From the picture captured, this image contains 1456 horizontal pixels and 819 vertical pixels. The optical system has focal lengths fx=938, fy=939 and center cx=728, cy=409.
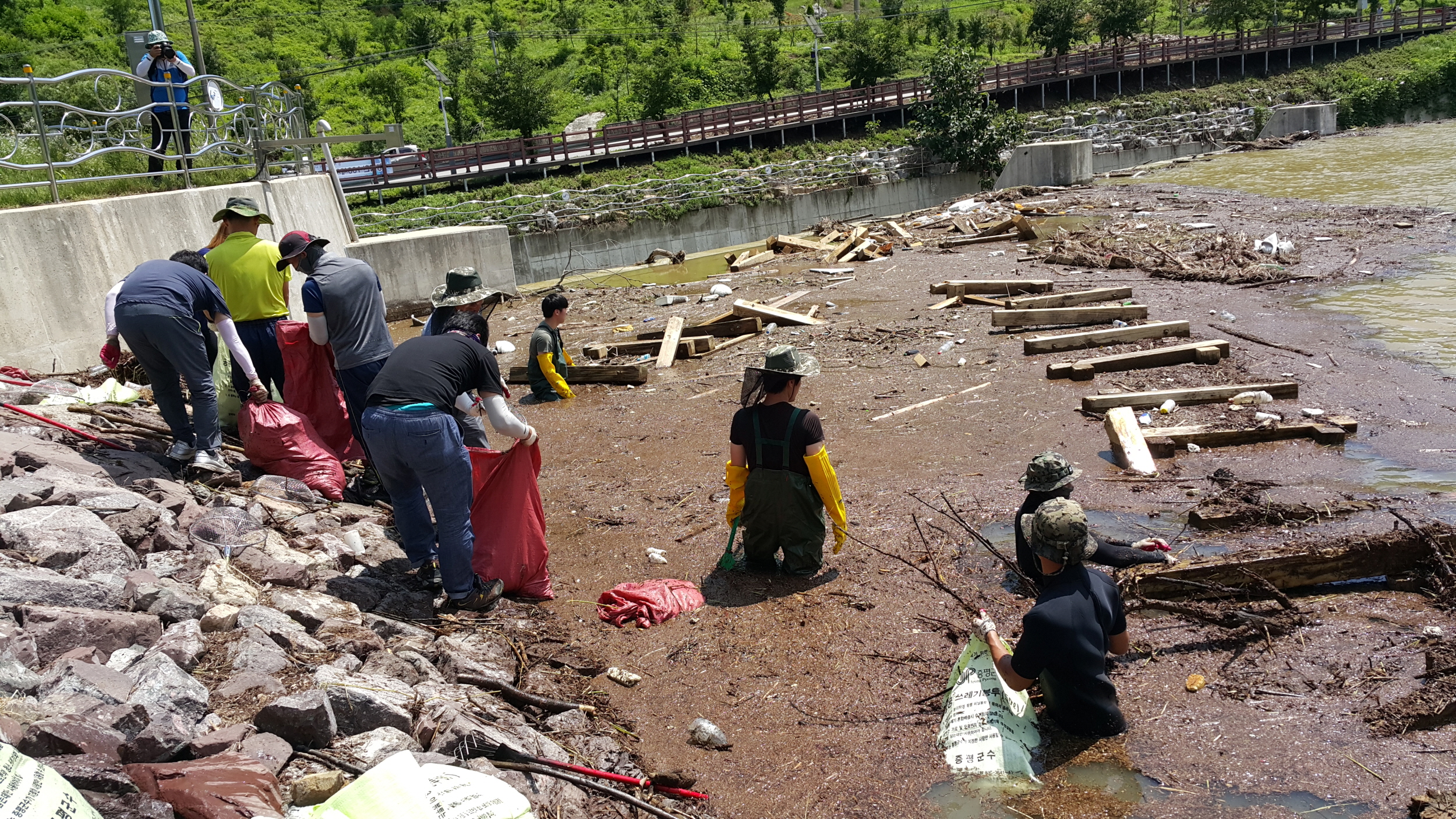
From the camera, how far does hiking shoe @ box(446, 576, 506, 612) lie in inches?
211

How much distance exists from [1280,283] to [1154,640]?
11.6 metres

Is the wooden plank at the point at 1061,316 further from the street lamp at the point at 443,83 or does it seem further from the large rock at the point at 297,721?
→ the street lamp at the point at 443,83

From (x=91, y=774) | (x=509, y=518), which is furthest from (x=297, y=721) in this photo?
(x=509, y=518)

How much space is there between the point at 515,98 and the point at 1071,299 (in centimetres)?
2857

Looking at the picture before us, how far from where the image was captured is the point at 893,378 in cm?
1080

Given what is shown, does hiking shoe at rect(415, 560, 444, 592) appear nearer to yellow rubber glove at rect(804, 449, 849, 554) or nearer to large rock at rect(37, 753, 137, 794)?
yellow rubber glove at rect(804, 449, 849, 554)

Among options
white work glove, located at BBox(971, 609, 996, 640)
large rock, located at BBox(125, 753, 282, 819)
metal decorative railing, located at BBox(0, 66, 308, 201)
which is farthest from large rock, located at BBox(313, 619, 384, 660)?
metal decorative railing, located at BBox(0, 66, 308, 201)

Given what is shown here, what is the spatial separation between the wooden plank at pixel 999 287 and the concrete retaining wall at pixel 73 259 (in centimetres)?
1012

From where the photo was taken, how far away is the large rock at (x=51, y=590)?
3.90 meters

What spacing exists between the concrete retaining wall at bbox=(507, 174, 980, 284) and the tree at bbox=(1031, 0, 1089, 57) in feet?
88.7

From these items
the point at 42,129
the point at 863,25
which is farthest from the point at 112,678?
the point at 863,25

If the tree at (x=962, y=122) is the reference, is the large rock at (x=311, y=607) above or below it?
below

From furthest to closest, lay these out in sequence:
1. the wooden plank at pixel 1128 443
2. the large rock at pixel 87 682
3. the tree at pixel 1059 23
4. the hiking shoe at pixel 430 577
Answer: the tree at pixel 1059 23 → the wooden plank at pixel 1128 443 → the hiking shoe at pixel 430 577 → the large rock at pixel 87 682

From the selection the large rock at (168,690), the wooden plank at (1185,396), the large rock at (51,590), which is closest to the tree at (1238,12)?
the wooden plank at (1185,396)
